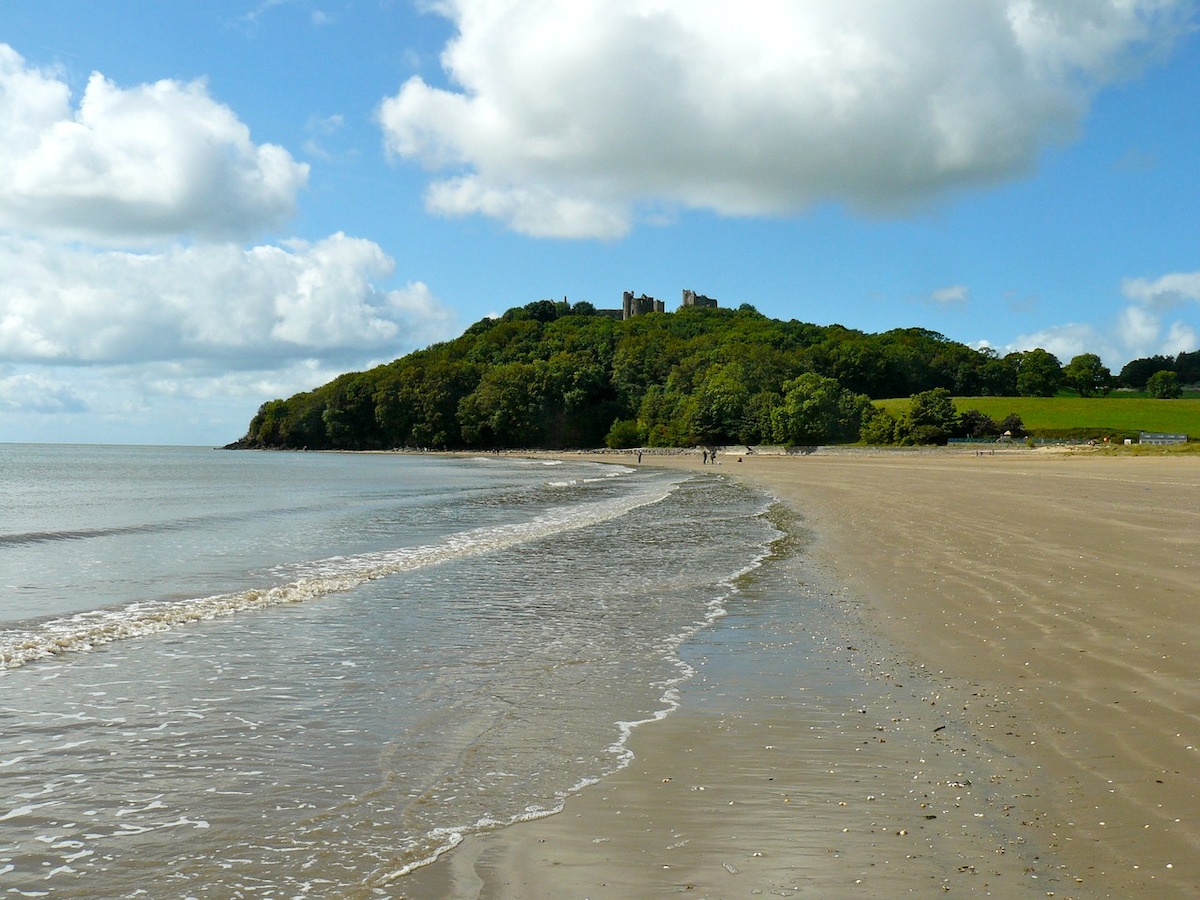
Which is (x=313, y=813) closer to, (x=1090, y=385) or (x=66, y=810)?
(x=66, y=810)

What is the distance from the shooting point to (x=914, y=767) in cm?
528

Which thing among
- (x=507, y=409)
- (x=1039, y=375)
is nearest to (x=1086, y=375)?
(x=1039, y=375)

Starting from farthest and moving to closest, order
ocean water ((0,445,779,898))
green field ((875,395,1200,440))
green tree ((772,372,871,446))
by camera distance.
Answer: green tree ((772,372,871,446)) < green field ((875,395,1200,440)) < ocean water ((0,445,779,898))

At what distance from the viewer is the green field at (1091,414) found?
307ft

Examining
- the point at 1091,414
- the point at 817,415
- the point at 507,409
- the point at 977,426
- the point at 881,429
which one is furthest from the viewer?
the point at 507,409

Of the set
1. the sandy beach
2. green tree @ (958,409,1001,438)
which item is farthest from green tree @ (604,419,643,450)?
the sandy beach

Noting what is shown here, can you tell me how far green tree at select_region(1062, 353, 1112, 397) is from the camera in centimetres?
14225

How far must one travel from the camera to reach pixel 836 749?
18.6 ft

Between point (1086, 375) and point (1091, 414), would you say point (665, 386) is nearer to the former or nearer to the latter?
point (1091, 414)

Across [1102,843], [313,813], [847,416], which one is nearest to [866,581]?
[1102,843]

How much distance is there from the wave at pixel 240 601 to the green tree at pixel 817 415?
279ft

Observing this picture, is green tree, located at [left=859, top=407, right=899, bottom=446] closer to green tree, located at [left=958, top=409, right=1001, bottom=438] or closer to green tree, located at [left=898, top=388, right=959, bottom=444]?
green tree, located at [left=898, top=388, right=959, bottom=444]

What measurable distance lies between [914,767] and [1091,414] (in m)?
115

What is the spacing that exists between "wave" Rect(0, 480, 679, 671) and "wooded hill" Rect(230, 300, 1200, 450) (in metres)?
83.0
